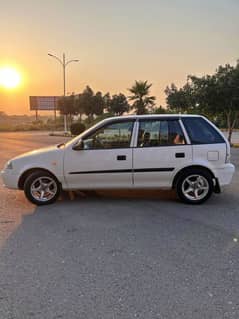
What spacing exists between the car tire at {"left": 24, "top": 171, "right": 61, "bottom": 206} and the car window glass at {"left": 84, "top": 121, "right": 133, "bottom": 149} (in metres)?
0.96

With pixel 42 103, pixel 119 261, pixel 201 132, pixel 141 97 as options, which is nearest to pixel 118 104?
pixel 141 97

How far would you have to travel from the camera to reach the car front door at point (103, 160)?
6.12 meters

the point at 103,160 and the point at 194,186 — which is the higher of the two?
the point at 103,160

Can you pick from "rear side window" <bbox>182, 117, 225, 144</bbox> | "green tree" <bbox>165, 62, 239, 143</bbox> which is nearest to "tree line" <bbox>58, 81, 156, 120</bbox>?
"green tree" <bbox>165, 62, 239, 143</bbox>

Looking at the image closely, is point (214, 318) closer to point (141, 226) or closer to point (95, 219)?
point (141, 226)

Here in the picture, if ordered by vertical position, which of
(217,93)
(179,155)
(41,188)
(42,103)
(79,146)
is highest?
(42,103)

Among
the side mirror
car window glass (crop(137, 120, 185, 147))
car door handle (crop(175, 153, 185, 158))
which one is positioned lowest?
car door handle (crop(175, 153, 185, 158))

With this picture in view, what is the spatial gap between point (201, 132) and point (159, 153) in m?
0.93

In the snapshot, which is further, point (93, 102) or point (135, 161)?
point (93, 102)

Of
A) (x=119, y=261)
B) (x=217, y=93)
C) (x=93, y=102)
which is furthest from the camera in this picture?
(x=93, y=102)

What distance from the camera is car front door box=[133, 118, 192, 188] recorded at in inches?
241

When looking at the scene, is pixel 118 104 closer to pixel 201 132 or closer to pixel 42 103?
pixel 42 103

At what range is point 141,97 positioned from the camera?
175 ft

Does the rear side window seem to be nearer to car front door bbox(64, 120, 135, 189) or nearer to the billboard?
car front door bbox(64, 120, 135, 189)
